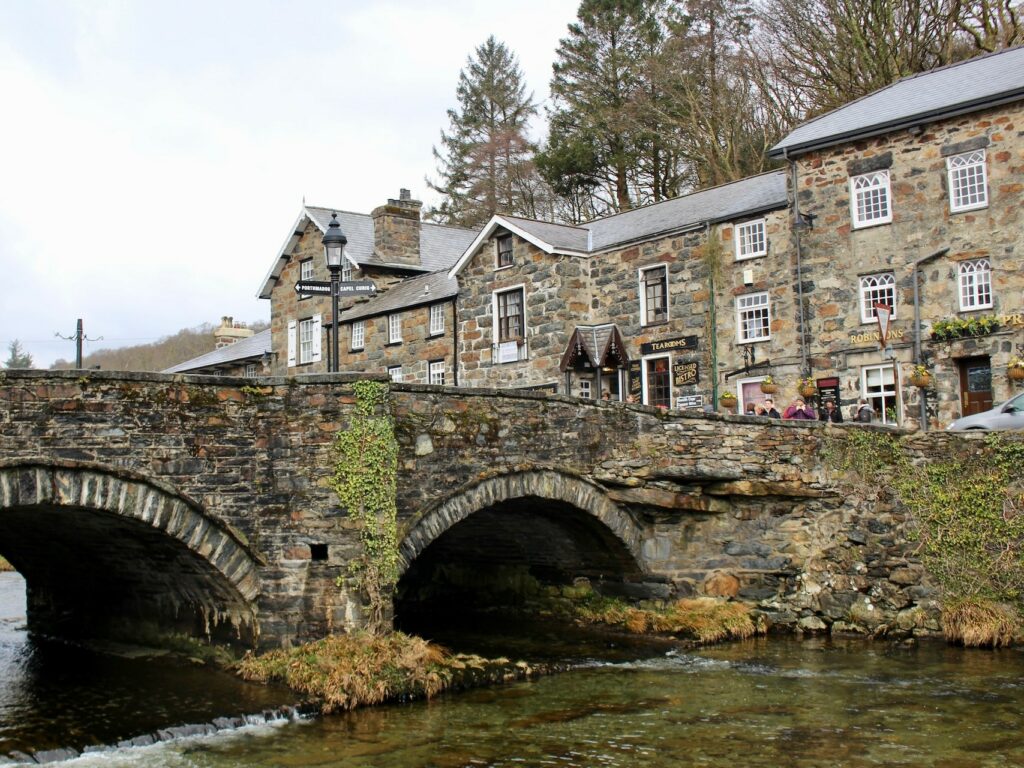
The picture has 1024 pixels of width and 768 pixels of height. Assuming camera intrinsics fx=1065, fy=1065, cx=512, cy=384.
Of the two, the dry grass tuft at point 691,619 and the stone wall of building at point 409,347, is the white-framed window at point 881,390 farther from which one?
the stone wall of building at point 409,347

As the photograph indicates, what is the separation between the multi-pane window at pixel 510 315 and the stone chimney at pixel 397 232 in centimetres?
717

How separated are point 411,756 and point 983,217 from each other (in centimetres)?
1636

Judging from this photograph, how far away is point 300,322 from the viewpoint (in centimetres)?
3628

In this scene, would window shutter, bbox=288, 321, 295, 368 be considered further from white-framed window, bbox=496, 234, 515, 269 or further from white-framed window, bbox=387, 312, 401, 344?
white-framed window, bbox=496, 234, 515, 269

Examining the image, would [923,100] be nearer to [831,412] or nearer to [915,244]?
→ [915,244]

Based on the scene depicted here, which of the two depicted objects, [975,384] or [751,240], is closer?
[975,384]

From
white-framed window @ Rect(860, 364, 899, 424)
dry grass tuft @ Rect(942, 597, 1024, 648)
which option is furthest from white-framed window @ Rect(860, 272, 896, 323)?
dry grass tuft @ Rect(942, 597, 1024, 648)

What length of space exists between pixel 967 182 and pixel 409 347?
16165 millimetres

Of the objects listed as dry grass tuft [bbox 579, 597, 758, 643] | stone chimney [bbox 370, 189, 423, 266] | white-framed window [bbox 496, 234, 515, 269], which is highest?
stone chimney [bbox 370, 189, 423, 266]

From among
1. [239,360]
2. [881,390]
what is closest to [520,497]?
[881,390]

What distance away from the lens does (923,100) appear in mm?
22375

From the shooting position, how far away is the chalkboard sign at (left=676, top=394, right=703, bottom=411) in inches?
988

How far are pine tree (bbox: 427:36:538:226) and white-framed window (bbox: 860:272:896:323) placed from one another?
2189cm

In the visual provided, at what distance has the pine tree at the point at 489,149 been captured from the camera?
145 feet
